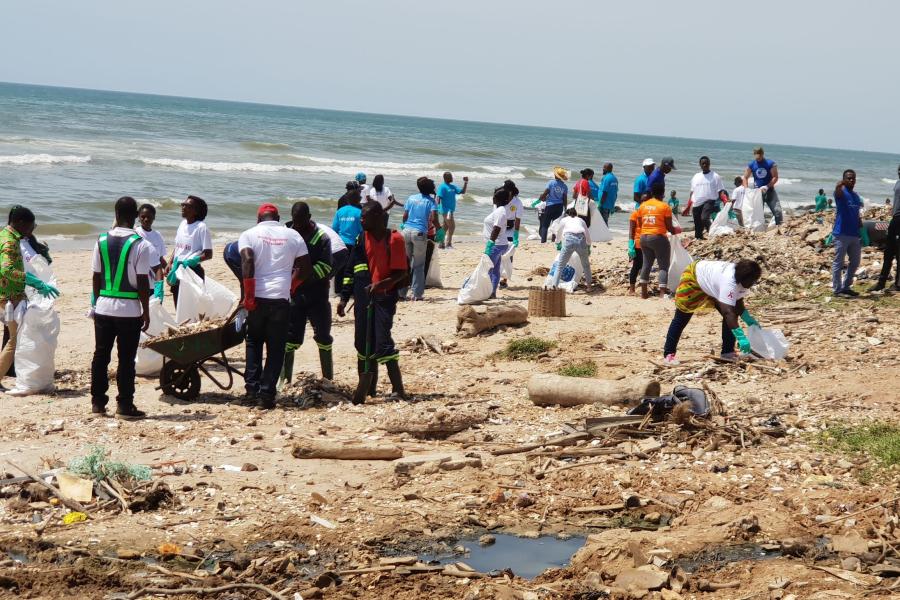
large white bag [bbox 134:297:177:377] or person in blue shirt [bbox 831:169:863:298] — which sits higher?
person in blue shirt [bbox 831:169:863:298]

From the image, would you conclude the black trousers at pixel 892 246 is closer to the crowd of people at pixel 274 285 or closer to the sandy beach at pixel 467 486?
the sandy beach at pixel 467 486

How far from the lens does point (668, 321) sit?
12.3m

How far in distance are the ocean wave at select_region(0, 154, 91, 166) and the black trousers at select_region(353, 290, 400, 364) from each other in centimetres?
2944

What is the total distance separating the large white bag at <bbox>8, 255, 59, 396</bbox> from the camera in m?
8.92

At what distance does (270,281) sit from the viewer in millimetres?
8375

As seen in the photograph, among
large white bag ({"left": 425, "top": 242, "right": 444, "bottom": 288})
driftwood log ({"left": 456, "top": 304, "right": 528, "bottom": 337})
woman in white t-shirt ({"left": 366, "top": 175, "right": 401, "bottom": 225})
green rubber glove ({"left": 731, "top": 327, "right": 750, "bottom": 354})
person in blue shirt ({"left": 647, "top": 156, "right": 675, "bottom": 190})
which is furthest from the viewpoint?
person in blue shirt ({"left": 647, "top": 156, "right": 675, "bottom": 190})

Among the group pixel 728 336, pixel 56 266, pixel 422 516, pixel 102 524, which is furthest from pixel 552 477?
pixel 56 266

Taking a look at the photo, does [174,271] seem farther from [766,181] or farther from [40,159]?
[40,159]

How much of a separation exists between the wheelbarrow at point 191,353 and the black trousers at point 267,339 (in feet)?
0.49

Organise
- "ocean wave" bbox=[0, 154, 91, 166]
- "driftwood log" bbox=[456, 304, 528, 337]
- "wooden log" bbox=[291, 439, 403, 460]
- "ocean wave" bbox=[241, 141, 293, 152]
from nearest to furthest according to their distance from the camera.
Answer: "wooden log" bbox=[291, 439, 403, 460]
"driftwood log" bbox=[456, 304, 528, 337]
"ocean wave" bbox=[0, 154, 91, 166]
"ocean wave" bbox=[241, 141, 293, 152]

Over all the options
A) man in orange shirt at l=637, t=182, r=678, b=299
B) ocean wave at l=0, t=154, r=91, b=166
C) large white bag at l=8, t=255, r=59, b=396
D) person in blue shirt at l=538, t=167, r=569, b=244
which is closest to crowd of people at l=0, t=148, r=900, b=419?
large white bag at l=8, t=255, r=59, b=396

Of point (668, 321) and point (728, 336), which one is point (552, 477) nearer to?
point (728, 336)

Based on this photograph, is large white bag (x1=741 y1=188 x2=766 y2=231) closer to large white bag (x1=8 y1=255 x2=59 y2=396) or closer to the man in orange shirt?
the man in orange shirt

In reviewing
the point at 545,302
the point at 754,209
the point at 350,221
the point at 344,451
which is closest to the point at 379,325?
the point at 344,451
